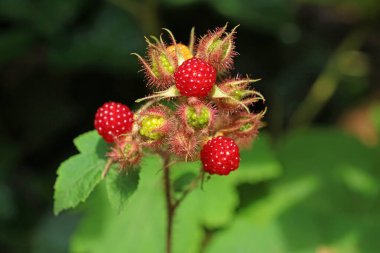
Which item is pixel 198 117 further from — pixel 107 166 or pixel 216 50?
pixel 107 166

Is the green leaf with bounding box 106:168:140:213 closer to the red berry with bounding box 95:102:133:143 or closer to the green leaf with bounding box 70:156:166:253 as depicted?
the red berry with bounding box 95:102:133:143

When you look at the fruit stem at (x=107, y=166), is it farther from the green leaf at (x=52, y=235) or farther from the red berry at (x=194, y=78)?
the green leaf at (x=52, y=235)

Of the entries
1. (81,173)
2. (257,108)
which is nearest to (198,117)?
(81,173)

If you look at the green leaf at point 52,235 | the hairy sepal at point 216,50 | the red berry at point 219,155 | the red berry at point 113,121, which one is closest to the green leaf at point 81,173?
the red berry at point 113,121

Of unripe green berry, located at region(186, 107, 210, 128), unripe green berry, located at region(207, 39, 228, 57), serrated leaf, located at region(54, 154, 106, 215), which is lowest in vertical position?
serrated leaf, located at region(54, 154, 106, 215)

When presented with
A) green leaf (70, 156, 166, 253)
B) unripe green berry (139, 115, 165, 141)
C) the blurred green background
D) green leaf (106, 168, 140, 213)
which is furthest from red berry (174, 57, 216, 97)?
the blurred green background

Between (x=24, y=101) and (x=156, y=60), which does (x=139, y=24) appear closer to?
(x=24, y=101)
